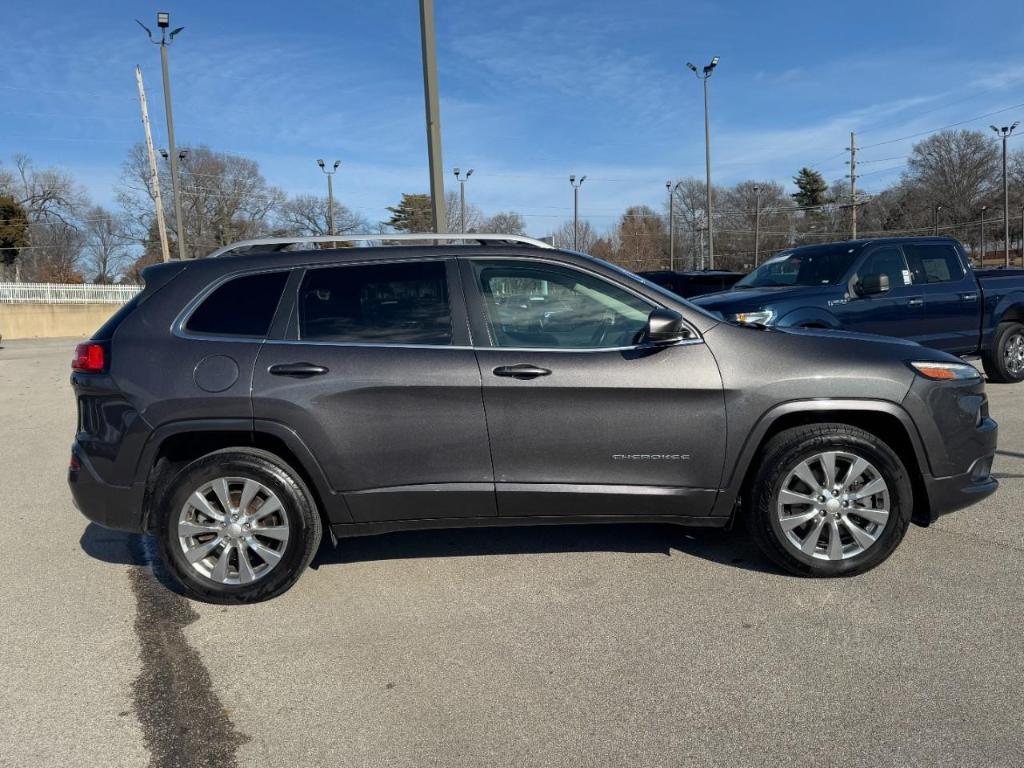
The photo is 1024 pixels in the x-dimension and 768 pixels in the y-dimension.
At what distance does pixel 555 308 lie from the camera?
4.04 meters

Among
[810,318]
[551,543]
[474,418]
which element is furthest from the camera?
[810,318]

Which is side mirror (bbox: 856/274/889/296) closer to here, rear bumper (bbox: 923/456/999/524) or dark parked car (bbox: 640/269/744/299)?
rear bumper (bbox: 923/456/999/524)

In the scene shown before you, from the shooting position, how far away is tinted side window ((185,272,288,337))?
3.96 meters

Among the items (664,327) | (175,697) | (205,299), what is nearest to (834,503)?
(664,327)

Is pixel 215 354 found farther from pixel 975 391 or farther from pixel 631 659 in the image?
pixel 975 391

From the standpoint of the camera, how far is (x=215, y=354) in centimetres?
389

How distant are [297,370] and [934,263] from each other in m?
8.48

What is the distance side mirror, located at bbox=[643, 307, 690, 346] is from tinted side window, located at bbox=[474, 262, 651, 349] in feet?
0.48

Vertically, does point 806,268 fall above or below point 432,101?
below

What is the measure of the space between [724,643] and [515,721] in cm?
106

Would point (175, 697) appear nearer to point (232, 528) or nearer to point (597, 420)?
point (232, 528)

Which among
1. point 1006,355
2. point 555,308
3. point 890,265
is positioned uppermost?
point 890,265

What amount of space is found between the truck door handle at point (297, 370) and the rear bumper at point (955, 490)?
3.12m

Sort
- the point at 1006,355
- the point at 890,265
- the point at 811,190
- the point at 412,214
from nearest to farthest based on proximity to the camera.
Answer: the point at 890,265
the point at 1006,355
the point at 412,214
the point at 811,190
